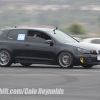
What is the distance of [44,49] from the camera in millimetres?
18625

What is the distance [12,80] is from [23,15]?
77622 millimetres

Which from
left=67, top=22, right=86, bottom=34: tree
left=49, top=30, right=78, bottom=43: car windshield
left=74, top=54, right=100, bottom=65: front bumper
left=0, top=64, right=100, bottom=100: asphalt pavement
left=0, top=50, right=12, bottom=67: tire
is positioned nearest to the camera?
left=0, top=64, right=100, bottom=100: asphalt pavement

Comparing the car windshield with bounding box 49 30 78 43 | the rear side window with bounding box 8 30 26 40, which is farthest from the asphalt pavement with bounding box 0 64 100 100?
the rear side window with bounding box 8 30 26 40

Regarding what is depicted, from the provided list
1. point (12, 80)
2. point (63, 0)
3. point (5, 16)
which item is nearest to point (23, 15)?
point (5, 16)

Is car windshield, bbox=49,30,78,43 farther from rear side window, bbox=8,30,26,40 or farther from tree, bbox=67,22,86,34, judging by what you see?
tree, bbox=67,22,86,34

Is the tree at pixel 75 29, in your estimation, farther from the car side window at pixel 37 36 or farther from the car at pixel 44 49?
the car side window at pixel 37 36

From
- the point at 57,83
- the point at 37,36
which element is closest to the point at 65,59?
the point at 37,36

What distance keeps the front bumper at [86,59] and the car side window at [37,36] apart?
4.38 feet

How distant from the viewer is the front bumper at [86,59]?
18062 mm

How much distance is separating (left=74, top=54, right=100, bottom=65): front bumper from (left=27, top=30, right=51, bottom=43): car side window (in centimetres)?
134

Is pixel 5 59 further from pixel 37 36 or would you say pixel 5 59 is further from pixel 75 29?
pixel 75 29

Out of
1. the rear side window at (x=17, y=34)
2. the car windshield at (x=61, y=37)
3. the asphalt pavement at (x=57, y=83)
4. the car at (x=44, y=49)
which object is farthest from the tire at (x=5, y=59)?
the asphalt pavement at (x=57, y=83)

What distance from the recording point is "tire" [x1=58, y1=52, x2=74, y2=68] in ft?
59.8

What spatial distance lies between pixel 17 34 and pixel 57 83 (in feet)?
20.8
